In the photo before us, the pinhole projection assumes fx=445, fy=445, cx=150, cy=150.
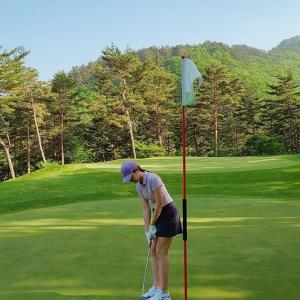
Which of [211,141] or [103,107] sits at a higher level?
[103,107]

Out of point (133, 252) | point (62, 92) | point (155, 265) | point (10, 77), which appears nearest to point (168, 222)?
point (155, 265)

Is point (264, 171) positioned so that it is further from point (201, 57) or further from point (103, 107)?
point (201, 57)

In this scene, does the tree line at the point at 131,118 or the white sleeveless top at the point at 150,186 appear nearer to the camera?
the white sleeveless top at the point at 150,186

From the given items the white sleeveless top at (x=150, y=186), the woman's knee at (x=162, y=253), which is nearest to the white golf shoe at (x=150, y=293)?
the woman's knee at (x=162, y=253)

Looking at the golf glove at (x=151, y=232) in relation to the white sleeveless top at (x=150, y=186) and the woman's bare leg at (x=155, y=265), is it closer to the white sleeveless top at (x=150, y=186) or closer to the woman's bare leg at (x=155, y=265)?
the woman's bare leg at (x=155, y=265)

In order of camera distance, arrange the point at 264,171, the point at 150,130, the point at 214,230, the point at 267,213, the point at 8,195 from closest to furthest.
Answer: the point at 214,230 < the point at 267,213 < the point at 8,195 < the point at 264,171 < the point at 150,130

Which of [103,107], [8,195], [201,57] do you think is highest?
[201,57]

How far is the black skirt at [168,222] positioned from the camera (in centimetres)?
487

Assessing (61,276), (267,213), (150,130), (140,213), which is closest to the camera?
(61,276)

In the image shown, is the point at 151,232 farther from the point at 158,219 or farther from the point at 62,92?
the point at 62,92

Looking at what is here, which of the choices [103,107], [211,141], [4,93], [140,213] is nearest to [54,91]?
[103,107]

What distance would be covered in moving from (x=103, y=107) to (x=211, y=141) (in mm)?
17488

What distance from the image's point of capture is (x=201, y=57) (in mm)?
125500

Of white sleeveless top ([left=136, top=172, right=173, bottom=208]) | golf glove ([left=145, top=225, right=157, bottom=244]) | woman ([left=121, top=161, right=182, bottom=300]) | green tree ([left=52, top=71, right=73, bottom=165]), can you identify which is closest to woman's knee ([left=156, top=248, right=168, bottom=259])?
woman ([left=121, top=161, right=182, bottom=300])
